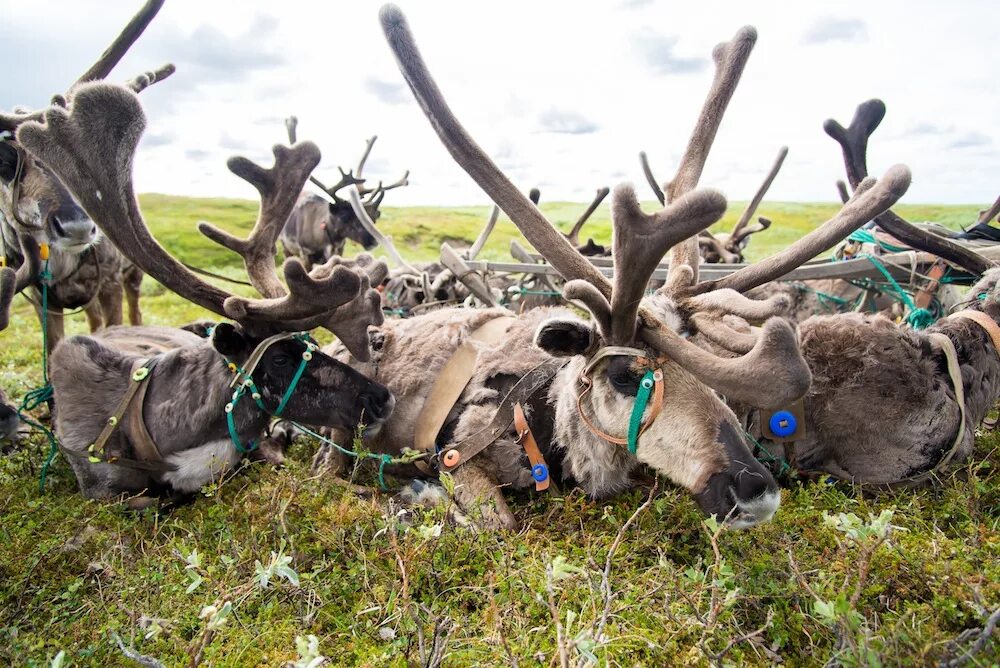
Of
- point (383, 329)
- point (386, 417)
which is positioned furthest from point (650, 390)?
point (383, 329)

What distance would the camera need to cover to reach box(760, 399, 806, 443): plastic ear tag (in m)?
3.47

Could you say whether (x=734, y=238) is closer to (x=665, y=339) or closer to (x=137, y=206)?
(x=665, y=339)

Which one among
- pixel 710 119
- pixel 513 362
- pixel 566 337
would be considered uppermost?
pixel 710 119

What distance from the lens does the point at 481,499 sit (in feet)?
11.0

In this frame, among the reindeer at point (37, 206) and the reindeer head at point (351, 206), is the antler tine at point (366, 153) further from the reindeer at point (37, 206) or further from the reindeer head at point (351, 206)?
the reindeer at point (37, 206)

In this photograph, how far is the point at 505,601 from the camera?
8.39 ft

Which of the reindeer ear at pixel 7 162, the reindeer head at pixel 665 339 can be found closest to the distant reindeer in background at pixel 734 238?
the reindeer head at pixel 665 339

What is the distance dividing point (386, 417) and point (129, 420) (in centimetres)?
164

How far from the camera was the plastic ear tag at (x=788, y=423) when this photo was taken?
11.4ft

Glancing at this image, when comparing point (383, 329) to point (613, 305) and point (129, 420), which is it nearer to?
point (129, 420)

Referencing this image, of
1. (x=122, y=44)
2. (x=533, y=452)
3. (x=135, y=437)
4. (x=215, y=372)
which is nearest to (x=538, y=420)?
(x=533, y=452)

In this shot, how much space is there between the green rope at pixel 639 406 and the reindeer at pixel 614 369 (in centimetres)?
1

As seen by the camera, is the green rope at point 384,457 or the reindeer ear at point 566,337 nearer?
the reindeer ear at point 566,337

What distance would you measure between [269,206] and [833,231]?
3.45 metres
